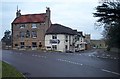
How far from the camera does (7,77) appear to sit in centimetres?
1474

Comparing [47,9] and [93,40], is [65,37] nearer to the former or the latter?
[47,9]

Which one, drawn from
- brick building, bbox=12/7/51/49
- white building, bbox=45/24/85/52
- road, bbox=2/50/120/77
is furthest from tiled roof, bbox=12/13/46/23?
road, bbox=2/50/120/77

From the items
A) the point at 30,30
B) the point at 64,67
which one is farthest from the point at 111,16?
the point at 30,30

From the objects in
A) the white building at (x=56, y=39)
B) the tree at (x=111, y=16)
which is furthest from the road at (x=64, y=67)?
the white building at (x=56, y=39)

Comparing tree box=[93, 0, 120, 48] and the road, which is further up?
tree box=[93, 0, 120, 48]

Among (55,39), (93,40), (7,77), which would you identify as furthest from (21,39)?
(93,40)

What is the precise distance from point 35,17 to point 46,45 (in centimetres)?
968

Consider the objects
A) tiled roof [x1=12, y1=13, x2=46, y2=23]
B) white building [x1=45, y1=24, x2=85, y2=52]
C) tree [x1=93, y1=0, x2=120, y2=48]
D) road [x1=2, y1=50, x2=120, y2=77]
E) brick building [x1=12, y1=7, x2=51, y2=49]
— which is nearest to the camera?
road [x1=2, y1=50, x2=120, y2=77]

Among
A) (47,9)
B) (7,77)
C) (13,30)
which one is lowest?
(7,77)

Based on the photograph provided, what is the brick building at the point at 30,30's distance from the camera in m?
72.0

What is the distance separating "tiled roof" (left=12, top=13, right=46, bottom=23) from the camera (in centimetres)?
7342

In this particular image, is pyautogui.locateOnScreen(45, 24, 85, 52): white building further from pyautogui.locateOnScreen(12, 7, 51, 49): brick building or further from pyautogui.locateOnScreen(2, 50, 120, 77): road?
pyautogui.locateOnScreen(2, 50, 120, 77): road

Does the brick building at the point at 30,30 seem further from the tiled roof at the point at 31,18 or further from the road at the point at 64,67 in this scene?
the road at the point at 64,67

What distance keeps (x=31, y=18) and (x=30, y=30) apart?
166 inches
